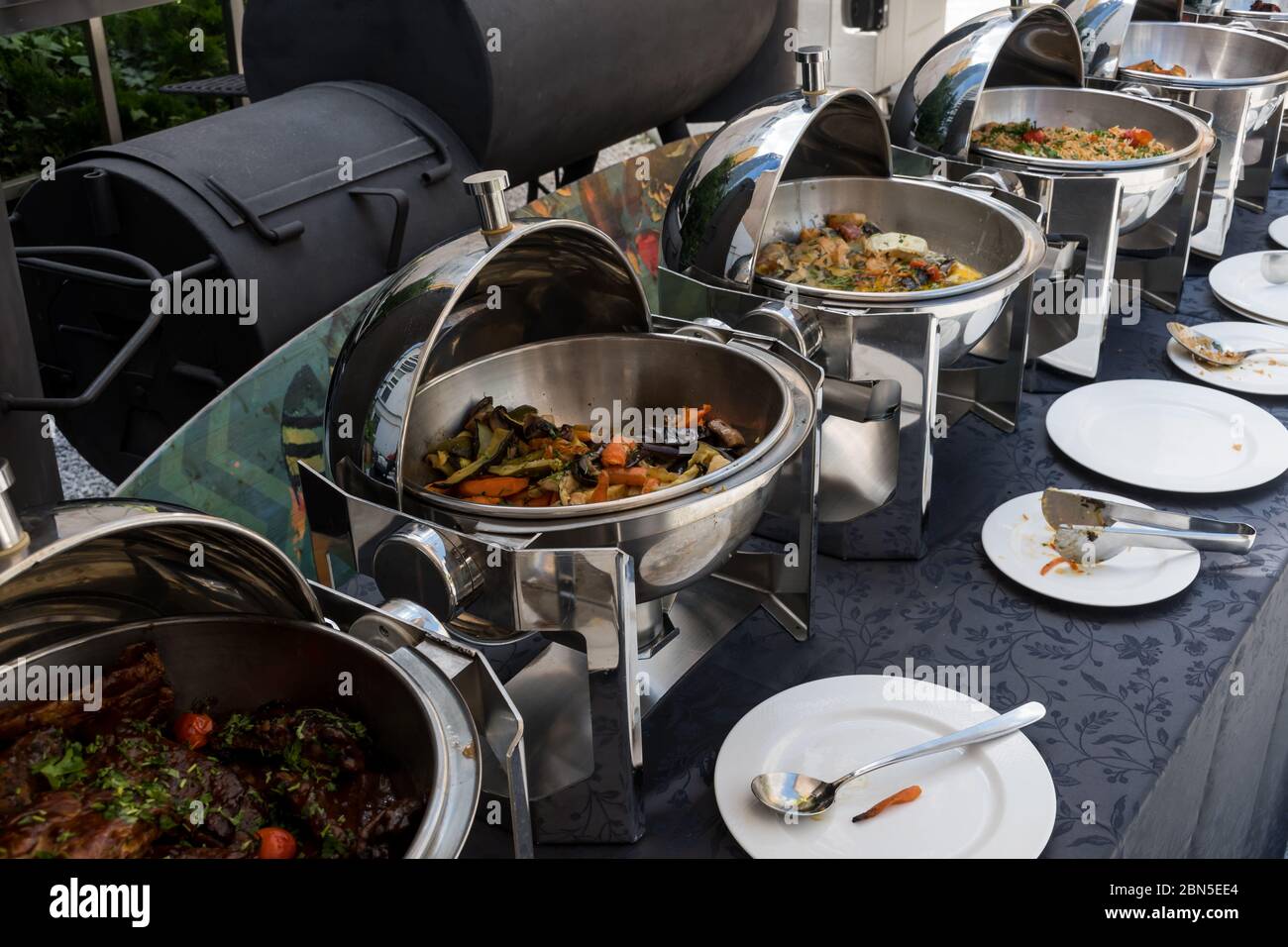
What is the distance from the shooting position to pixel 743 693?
1.18m

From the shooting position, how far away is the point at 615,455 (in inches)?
43.6

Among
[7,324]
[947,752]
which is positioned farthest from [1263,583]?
[7,324]

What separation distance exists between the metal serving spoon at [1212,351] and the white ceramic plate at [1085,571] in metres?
0.49

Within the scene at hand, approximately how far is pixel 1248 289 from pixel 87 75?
3.50 metres

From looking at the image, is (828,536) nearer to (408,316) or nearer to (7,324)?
(408,316)

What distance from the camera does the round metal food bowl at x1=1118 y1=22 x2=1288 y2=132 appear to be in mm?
2275

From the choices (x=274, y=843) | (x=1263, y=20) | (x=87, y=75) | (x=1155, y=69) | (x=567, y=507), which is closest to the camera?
(x=274, y=843)

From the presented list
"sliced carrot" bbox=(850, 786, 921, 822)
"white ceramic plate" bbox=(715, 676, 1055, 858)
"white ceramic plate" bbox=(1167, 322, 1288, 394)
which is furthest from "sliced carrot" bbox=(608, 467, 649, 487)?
"white ceramic plate" bbox=(1167, 322, 1288, 394)

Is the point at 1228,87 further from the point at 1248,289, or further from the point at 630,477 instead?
the point at 630,477

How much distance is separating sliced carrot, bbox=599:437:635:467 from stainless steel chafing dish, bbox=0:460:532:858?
32cm

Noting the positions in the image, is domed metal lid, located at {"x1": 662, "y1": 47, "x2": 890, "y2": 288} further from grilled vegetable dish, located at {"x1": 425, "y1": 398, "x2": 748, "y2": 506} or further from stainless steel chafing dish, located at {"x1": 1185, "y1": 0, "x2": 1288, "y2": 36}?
stainless steel chafing dish, located at {"x1": 1185, "y1": 0, "x2": 1288, "y2": 36}

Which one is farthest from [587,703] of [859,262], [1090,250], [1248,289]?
[1248,289]
